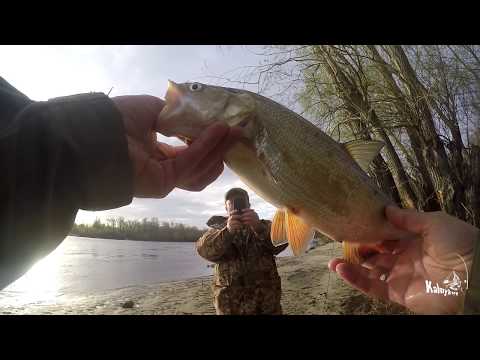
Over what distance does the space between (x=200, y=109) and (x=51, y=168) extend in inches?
40.5

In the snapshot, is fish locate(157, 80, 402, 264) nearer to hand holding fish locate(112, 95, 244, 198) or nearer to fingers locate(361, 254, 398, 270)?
hand holding fish locate(112, 95, 244, 198)

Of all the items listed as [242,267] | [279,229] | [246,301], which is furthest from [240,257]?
[279,229]

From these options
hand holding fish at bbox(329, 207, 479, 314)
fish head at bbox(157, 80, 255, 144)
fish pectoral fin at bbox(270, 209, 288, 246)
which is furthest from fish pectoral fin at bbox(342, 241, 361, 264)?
fish head at bbox(157, 80, 255, 144)

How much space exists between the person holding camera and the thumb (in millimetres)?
3090

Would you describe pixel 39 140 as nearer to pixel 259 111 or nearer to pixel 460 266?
pixel 259 111

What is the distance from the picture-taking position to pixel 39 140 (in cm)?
157

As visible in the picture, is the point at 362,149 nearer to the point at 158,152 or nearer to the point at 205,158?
the point at 205,158

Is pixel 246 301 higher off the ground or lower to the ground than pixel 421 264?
lower

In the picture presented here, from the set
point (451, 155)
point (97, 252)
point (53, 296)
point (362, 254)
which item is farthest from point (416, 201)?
point (97, 252)

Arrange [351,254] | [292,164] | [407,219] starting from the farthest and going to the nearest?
[351,254], [407,219], [292,164]

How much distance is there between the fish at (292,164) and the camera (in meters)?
2.37

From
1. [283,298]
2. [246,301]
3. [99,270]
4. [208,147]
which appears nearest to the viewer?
[208,147]

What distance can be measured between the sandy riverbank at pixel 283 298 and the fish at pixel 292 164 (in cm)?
558

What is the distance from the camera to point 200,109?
2.29m
